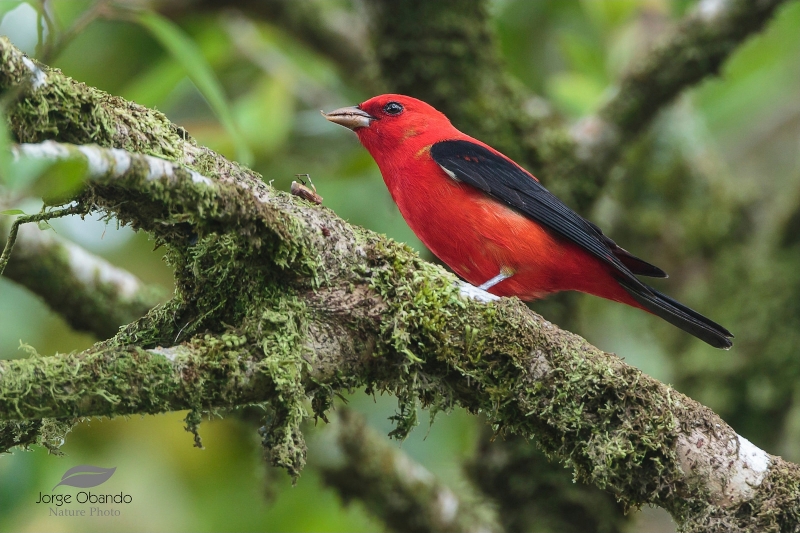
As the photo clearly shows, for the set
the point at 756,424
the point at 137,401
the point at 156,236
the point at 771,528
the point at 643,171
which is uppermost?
the point at 643,171

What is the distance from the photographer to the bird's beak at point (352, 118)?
15.2 feet

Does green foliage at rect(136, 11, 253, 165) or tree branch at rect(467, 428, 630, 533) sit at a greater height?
green foliage at rect(136, 11, 253, 165)

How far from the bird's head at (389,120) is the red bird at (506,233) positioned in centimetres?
17

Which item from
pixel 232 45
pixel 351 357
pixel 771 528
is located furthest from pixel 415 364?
pixel 232 45

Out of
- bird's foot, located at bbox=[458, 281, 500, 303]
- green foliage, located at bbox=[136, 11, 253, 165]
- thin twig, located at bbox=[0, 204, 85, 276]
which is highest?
green foliage, located at bbox=[136, 11, 253, 165]

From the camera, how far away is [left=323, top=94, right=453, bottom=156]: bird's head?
14.8ft

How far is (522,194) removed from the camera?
13.5ft

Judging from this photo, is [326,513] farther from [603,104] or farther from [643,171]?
[643,171]

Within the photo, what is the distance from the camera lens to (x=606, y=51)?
24.0 feet

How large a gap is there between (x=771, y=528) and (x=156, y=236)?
2101 millimetres

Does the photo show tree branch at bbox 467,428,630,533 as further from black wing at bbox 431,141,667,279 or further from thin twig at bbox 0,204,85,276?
thin twig at bbox 0,204,85,276

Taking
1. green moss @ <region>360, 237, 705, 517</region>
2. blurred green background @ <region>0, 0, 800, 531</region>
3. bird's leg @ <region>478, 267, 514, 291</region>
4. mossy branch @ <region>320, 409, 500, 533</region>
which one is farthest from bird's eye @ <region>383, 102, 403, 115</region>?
green moss @ <region>360, 237, 705, 517</region>

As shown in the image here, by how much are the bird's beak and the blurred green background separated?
49 cm

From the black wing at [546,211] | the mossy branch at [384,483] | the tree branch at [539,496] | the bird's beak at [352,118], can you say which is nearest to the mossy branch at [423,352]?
the black wing at [546,211]
